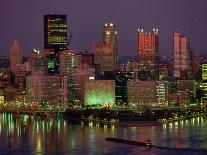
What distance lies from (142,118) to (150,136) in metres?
7.52

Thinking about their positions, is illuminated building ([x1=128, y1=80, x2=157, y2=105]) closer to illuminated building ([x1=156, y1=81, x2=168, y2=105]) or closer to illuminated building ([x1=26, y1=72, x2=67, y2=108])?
illuminated building ([x1=156, y1=81, x2=168, y2=105])

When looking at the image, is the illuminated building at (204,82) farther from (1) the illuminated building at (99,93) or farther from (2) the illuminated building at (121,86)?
(1) the illuminated building at (99,93)

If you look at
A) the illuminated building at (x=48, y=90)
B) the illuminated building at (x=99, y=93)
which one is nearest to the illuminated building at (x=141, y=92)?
the illuminated building at (x=99, y=93)

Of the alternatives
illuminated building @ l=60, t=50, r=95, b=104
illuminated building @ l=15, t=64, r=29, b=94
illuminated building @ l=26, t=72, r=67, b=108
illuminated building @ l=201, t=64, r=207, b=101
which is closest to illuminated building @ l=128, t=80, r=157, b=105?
illuminated building @ l=60, t=50, r=95, b=104

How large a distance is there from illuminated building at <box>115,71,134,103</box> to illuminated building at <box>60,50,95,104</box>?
61.5 inches

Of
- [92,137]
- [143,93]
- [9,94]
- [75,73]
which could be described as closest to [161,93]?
[143,93]

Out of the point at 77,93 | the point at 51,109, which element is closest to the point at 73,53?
the point at 77,93

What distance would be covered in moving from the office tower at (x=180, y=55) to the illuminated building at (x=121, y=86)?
24.5ft

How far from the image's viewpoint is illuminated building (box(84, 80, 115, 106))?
145 feet

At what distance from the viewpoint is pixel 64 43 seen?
2143 inches

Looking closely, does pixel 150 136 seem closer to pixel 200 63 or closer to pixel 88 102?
pixel 88 102

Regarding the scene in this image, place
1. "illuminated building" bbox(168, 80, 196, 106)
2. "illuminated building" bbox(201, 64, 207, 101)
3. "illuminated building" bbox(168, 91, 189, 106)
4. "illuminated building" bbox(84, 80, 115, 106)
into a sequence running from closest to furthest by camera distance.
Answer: "illuminated building" bbox(84, 80, 115, 106) < "illuminated building" bbox(168, 91, 189, 106) < "illuminated building" bbox(168, 80, 196, 106) < "illuminated building" bbox(201, 64, 207, 101)

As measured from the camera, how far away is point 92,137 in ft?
81.9

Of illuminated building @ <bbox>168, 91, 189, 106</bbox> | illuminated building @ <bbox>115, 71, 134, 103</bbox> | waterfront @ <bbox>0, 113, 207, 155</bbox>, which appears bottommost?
waterfront @ <bbox>0, 113, 207, 155</bbox>
